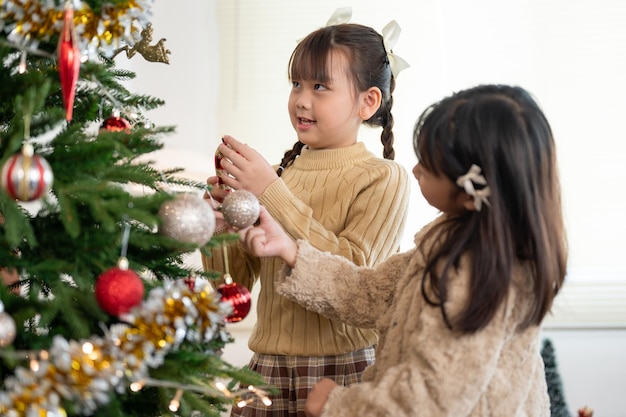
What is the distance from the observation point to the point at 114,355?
2.49 ft

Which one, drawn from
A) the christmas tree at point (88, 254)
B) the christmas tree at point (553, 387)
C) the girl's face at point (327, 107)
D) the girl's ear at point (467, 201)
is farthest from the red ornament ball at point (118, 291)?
the christmas tree at point (553, 387)

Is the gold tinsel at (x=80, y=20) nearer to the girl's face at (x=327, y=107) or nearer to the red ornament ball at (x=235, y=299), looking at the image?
the red ornament ball at (x=235, y=299)

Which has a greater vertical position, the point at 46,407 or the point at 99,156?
the point at 99,156

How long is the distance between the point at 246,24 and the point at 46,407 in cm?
201

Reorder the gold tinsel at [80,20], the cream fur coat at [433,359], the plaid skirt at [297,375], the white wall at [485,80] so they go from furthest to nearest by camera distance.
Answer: the white wall at [485,80], the plaid skirt at [297,375], the cream fur coat at [433,359], the gold tinsel at [80,20]

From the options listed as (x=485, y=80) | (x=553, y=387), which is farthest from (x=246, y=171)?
(x=485, y=80)

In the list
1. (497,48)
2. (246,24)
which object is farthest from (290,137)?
(497,48)

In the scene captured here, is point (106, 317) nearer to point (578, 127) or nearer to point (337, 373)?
point (337, 373)

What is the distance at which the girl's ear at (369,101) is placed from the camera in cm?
140

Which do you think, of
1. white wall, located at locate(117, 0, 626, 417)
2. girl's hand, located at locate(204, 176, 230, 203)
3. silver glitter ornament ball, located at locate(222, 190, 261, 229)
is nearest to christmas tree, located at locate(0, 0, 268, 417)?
silver glitter ornament ball, located at locate(222, 190, 261, 229)

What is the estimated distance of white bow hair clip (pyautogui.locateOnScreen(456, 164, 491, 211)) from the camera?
963mm

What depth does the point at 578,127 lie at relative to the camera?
254cm

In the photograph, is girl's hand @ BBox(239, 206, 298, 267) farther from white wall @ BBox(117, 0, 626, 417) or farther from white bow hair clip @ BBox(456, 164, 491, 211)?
white wall @ BBox(117, 0, 626, 417)

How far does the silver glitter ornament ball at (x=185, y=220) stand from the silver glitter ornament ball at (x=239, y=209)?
13 cm
